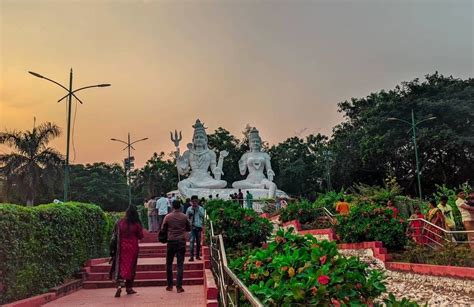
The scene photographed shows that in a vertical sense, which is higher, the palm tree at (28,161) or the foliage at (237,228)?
the palm tree at (28,161)

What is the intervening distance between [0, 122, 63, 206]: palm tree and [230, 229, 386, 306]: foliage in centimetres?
3238

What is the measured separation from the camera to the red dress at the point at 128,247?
9289mm

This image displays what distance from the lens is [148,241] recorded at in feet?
58.6

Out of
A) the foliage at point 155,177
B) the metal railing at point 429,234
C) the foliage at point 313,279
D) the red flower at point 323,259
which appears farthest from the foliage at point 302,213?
the foliage at point 155,177

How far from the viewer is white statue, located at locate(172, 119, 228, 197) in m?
32.1

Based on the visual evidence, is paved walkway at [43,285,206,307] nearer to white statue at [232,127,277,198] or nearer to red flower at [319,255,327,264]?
red flower at [319,255,327,264]

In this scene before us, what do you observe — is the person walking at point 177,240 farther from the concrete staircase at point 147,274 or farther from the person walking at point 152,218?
the person walking at point 152,218

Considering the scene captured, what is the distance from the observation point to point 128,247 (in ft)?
30.6

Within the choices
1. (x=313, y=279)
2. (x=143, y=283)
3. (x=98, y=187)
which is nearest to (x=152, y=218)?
(x=143, y=283)

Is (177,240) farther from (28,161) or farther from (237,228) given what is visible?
(28,161)

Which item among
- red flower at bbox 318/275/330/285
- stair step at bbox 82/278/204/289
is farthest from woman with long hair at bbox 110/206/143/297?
red flower at bbox 318/275/330/285

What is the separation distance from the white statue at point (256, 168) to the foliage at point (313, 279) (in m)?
27.0

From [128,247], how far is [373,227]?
6595 millimetres

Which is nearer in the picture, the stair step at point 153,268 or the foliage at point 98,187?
the stair step at point 153,268
